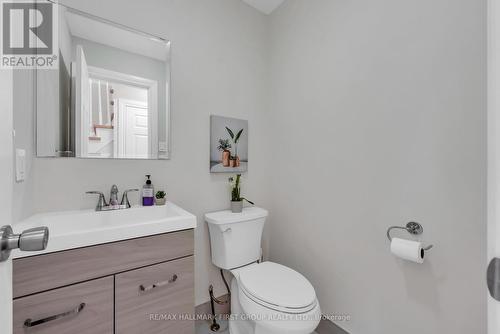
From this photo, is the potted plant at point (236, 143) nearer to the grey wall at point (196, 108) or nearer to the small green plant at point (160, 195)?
the grey wall at point (196, 108)

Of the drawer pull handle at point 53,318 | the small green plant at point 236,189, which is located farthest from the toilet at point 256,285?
the drawer pull handle at point 53,318

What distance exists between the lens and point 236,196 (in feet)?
5.47

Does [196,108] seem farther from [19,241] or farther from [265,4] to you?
[19,241]

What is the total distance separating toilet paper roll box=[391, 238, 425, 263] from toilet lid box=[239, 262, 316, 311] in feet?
1.54

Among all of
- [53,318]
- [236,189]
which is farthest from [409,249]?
[53,318]

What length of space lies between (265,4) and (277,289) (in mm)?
2088

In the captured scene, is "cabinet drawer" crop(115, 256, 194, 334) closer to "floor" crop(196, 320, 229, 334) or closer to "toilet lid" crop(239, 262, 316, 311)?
"toilet lid" crop(239, 262, 316, 311)

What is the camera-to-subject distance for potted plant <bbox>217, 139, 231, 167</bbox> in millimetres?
1704

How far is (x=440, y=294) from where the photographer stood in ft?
3.32

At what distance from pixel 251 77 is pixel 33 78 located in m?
1.35

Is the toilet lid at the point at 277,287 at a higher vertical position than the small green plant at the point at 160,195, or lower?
lower

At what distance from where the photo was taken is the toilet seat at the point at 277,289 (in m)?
1.09

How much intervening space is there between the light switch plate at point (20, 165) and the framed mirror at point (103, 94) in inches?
7.6

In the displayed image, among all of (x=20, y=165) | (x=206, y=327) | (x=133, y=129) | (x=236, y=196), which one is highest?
(x=133, y=129)
